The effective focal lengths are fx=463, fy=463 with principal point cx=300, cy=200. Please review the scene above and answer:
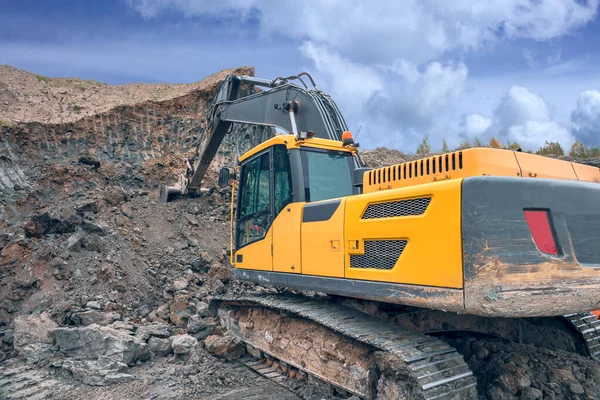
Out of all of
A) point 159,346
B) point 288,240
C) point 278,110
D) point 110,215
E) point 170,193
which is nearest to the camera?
point 288,240

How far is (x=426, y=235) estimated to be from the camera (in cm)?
312

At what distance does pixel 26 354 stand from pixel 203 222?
497cm

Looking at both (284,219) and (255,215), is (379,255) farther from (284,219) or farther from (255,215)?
(255,215)

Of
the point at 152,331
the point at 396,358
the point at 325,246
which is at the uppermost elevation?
the point at 325,246

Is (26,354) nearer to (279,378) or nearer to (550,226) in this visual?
(279,378)

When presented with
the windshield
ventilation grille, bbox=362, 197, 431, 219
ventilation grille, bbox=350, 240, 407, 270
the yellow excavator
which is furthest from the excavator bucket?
ventilation grille, bbox=362, 197, 431, 219

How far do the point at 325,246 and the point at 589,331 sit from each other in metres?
2.57

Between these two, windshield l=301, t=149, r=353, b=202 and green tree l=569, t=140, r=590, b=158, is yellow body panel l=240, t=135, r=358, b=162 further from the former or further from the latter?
green tree l=569, t=140, r=590, b=158

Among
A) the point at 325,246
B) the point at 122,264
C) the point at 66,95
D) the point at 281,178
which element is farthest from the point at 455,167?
the point at 66,95

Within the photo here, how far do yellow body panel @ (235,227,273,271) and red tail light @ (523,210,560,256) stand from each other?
8.59 ft

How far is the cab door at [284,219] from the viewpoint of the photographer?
4449 mm

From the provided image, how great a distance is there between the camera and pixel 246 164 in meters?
5.51

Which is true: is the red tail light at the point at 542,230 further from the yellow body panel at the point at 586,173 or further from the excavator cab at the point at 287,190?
the excavator cab at the point at 287,190

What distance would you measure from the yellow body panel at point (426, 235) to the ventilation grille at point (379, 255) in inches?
1.6
